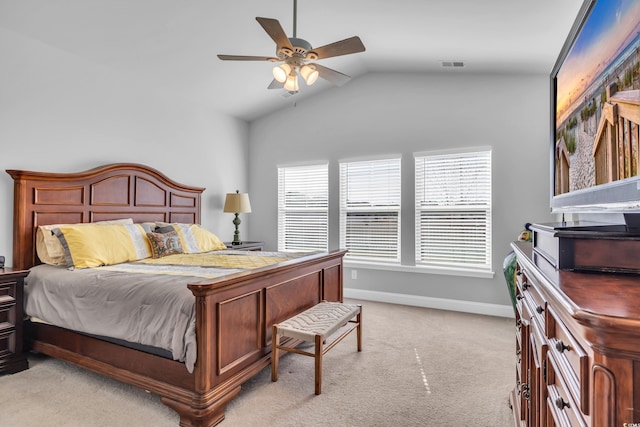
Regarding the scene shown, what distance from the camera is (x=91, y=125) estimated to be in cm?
360

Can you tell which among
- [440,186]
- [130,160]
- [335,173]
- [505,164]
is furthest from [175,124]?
[505,164]

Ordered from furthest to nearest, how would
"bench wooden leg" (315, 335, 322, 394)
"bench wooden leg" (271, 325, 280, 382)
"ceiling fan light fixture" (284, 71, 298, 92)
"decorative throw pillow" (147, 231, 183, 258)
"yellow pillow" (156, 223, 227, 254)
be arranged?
"yellow pillow" (156, 223, 227, 254) → "decorative throw pillow" (147, 231, 183, 258) → "ceiling fan light fixture" (284, 71, 298, 92) → "bench wooden leg" (271, 325, 280, 382) → "bench wooden leg" (315, 335, 322, 394)

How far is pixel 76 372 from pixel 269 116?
13.8 ft

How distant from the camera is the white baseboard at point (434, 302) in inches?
160

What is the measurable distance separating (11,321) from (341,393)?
2.59 metres

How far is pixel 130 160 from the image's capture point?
13.1 feet

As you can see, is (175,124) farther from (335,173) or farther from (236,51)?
(335,173)

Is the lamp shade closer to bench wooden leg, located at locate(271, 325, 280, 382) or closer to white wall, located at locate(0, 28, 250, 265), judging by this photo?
white wall, located at locate(0, 28, 250, 265)

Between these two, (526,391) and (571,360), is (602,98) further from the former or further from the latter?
(526,391)

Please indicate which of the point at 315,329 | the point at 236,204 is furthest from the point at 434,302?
the point at 236,204

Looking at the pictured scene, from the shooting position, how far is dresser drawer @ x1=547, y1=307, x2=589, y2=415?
0.62m

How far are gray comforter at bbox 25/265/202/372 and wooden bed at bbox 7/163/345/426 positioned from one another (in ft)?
0.33

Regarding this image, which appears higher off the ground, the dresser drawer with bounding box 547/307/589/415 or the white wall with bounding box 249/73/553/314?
the white wall with bounding box 249/73/553/314

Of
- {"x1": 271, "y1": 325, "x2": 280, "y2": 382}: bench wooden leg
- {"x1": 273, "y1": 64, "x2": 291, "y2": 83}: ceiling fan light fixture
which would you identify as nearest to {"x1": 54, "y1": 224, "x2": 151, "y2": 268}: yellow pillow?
{"x1": 271, "y1": 325, "x2": 280, "y2": 382}: bench wooden leg
